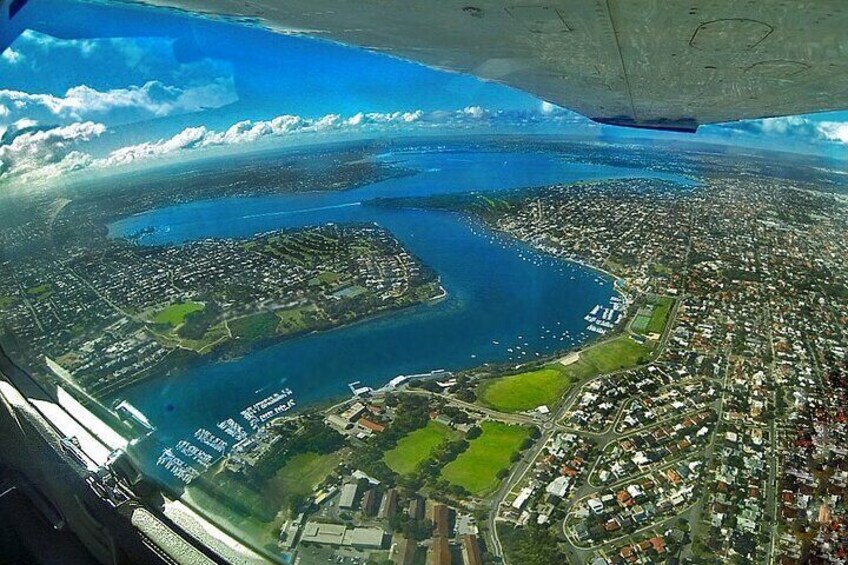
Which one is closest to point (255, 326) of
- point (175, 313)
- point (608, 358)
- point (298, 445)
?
point (175, 313)

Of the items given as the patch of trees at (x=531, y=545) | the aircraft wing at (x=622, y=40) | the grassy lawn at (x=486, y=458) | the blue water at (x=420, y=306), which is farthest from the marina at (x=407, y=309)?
the aircraft wing at (x=622, y=40)

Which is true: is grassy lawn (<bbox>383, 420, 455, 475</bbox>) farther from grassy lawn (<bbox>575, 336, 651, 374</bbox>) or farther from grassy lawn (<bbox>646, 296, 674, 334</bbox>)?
grassy lawn (<bbox>646, 296, 674, 334</bbox>)

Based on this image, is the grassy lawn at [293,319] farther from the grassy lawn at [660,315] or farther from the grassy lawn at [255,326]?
the grassy lawn at [660,315]

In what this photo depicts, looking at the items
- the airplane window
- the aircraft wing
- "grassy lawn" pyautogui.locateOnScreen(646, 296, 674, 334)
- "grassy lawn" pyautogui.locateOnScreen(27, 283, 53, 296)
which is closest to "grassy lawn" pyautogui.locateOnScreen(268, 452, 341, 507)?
the airplane window

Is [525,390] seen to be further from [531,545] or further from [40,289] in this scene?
[40,289]

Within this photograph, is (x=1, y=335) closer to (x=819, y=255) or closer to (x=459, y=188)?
(x=459, y=188)
